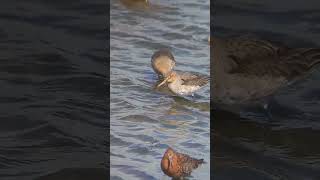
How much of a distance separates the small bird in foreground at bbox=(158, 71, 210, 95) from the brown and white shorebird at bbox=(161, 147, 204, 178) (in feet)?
0.73

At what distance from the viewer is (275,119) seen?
2.82 meters

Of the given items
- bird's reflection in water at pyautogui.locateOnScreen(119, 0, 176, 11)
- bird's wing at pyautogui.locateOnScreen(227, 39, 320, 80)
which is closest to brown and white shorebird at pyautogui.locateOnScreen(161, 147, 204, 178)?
bird's wing at pyautogui.locateOnScreen(227, 39, 320, 80)

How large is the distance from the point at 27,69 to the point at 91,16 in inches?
11.7

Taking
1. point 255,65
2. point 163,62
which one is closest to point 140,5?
point 163,62

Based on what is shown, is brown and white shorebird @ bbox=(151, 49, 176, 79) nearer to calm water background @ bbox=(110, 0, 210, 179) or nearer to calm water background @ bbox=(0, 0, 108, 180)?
calm water background @ bbox=(110, 0, 210, 179)

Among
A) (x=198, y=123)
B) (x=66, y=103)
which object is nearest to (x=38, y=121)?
(x=66, y=103)

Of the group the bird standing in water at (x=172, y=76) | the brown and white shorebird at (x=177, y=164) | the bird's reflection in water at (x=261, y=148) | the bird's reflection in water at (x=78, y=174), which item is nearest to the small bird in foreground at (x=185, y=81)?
the bird standing in water at (x=172, y=76)

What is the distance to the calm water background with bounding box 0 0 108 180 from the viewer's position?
2793 mm

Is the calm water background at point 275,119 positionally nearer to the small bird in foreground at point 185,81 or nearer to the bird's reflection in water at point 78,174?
the small bird in foreground at point 185,81

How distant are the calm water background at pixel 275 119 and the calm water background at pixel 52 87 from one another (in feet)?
1.41

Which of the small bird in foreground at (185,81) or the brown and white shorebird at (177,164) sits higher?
the small bird in foreground at (185,81)

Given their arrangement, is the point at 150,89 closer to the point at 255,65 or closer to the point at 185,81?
the point at 185,81

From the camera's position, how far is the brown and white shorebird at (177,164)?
2.78 meters

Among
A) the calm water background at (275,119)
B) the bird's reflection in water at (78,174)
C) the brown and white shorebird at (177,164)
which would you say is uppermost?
the calm water background at (275,119)
